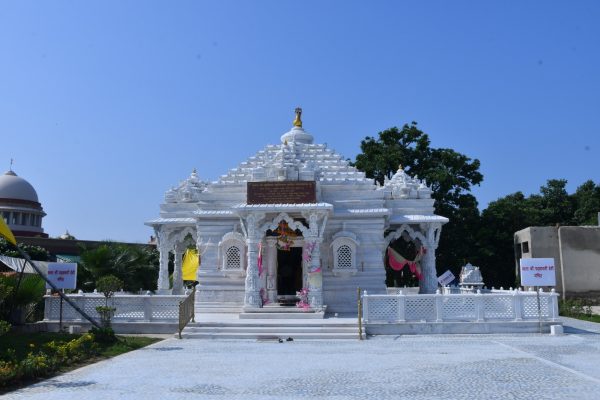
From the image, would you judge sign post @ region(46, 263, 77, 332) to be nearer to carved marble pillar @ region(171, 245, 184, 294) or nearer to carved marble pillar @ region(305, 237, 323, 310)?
carved marble pillar @ region(305, 237, 323, 310)

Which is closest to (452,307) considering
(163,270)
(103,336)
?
(103,336)

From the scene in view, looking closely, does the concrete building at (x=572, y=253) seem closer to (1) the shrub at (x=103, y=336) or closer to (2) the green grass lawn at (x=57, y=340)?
(2) the green grass lawn at (x=57, y=340)

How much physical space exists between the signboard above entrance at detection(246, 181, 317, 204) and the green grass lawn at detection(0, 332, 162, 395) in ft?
18.4

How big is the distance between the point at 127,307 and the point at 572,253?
73.5 ft

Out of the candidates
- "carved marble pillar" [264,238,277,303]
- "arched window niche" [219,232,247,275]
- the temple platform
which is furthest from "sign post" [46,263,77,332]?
"carved marble pillar" [264,238,277,303]

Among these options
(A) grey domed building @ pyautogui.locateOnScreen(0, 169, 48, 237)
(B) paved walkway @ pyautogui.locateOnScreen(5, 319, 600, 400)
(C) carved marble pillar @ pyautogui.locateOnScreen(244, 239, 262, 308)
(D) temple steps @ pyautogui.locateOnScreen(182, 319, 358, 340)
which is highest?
(A) grey domed building @ pyautogui.locateOnScreen(0, 169, 48, 237)

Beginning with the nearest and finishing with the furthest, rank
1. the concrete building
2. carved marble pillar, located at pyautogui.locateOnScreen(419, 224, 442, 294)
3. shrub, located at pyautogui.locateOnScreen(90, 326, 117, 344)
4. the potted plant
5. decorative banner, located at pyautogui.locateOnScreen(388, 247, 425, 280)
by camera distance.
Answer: shrub, located at pyautogui.locateOnScreen(90, 326, 117, 344), the potted plant, carved marble pillar, located at pyautogui.locateOnScreen(419, 224, 442, 294), decorative banner, located at pyautogui.locateOnScreen(388, 247, 425, 280), the concrete building

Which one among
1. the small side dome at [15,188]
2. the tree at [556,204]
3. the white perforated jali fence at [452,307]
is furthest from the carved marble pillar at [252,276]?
the small side dome at [15,188]

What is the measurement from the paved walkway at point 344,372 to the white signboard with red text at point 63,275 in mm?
3537

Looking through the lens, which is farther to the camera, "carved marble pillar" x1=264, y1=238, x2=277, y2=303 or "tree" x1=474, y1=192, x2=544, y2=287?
"tree" x1=474, y1=192, x2=544, y2=287

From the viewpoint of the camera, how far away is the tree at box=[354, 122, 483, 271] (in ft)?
106

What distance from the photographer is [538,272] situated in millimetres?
14992

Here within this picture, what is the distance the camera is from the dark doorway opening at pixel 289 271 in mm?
20641

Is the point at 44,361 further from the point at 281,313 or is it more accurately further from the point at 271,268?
the point at 271,268
